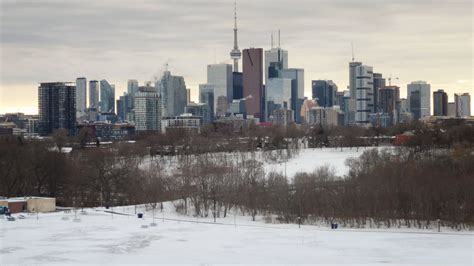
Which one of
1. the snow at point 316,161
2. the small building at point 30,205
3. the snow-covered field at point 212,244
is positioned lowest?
the snow-covered field at point 212,244

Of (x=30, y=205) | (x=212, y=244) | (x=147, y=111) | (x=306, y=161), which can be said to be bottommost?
(x=212, y=244)

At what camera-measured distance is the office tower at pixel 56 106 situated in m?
176

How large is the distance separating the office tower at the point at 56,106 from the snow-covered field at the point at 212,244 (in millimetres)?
139424

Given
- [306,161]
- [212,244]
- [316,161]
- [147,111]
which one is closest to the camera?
[212,244]

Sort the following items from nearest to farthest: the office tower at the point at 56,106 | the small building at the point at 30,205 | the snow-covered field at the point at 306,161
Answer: the small building at the point at 30,205, the snow-covered field at the point at 306,161, the office tower at the point at 56,106

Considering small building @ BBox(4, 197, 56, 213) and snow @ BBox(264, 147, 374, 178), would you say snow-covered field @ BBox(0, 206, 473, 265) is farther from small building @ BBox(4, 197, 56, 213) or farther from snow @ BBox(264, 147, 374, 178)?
snow @ BBox(264, 147, 374, 178)

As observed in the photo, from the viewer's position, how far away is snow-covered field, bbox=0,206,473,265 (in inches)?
1114

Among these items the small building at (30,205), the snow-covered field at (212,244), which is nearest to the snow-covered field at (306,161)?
the small building at (30,205)

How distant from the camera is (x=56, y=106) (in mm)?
177000

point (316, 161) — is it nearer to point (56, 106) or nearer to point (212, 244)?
point (212, 244)

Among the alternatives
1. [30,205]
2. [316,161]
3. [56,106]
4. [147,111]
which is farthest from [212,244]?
[147,111]

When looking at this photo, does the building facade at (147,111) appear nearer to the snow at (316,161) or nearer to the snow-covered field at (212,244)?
the snow at (316,161)

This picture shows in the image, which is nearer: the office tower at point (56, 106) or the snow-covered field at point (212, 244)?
the snow-covered field at point (212, 244)

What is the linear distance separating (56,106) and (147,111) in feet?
69.9
